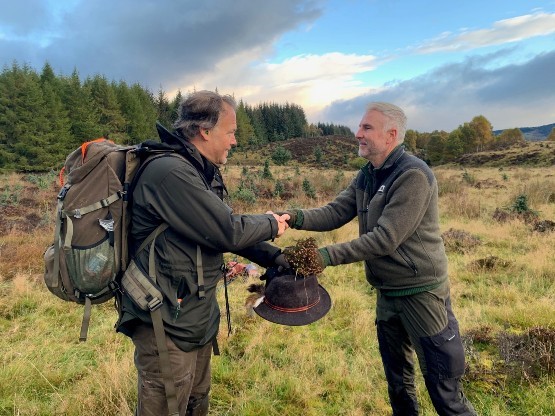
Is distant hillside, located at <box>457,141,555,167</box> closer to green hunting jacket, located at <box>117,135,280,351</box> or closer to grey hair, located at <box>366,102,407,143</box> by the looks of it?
grey hair, located at <box>366,102,407,143</box>

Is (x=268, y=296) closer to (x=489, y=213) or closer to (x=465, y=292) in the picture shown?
(x=465, y=292)

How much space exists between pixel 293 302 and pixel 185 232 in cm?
94

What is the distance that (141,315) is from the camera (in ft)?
7.39

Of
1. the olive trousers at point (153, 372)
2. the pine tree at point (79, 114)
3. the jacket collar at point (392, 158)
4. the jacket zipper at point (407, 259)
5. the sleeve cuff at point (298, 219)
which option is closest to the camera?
the olive trousers at point (153, 372)

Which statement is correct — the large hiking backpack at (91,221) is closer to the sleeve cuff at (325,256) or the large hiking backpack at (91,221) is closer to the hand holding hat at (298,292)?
the hand holding hat at (298,292)

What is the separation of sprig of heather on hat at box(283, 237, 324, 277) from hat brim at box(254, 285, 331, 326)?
257mm

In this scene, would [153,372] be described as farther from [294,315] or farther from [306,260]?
[306,260]

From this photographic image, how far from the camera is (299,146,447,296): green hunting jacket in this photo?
8.71 feet

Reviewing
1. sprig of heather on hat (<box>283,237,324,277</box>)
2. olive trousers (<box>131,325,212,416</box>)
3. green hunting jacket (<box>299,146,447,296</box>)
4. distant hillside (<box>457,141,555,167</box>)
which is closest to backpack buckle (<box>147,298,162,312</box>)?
olive trousers (<box>131,325,212,416</box>)

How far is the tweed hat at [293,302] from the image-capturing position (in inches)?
100

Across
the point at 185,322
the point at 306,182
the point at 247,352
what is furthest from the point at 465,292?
the point at 306,182

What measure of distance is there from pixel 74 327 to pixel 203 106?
4.52 meters

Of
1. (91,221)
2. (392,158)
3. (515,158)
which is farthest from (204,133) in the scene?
(515,158)

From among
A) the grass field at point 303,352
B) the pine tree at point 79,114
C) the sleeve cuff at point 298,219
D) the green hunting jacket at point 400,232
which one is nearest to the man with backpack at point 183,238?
the green hunting jacket at point 400,232
